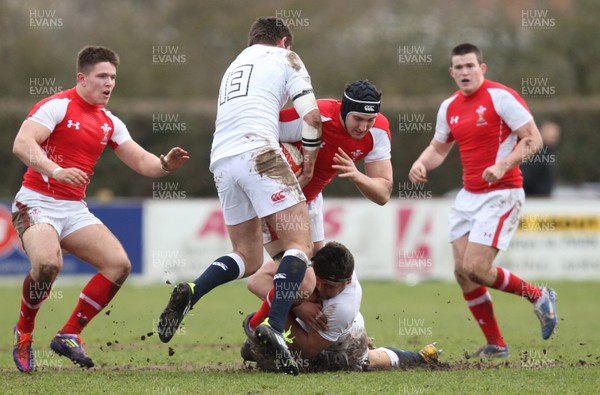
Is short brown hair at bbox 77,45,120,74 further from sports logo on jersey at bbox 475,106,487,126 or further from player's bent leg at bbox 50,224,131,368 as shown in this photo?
sports logo on jersey at bbox 475,106,487,126

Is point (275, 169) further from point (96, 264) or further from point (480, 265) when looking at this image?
point (480, 265)

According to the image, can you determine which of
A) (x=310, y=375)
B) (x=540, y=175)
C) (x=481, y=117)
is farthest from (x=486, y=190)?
(x=540, y=175)

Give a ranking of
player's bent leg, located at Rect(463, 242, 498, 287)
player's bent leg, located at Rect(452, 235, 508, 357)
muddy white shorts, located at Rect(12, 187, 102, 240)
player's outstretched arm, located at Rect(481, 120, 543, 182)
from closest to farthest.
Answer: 1. muddy white shorts, located at Rect(12, 187, 102, 240)
2. player's outstretched arm, located at Rect(481, 120, 543, 182)
3. player's bent leg, located at Rect(463, 242, 498, 287)
4. player's bent leg, located at Rect(452, 235, 508, 357)

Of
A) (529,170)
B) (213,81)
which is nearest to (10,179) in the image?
(213,81)

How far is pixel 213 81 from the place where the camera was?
28859 mm

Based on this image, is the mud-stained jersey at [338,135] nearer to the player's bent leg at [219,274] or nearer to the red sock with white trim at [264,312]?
the player's bent leg at [219,274]

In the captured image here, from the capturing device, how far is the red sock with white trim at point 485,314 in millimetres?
9250

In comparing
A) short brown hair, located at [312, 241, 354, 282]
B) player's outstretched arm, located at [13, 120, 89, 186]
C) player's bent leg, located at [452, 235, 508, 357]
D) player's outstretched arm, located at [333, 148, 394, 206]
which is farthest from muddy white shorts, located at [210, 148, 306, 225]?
player's bent leg, located at [452, 235, 508, 357]

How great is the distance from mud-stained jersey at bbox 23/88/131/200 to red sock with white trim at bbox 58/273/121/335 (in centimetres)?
75

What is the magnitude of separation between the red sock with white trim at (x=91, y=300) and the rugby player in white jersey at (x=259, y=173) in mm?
1059

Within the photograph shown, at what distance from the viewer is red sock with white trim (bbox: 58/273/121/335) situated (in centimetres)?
810

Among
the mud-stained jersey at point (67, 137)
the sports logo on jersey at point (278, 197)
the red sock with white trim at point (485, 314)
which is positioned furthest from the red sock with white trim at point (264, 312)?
the red sock with white trim at point (485, 314)

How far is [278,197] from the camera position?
7.33 metres

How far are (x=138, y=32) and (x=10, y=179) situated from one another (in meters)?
9.47
